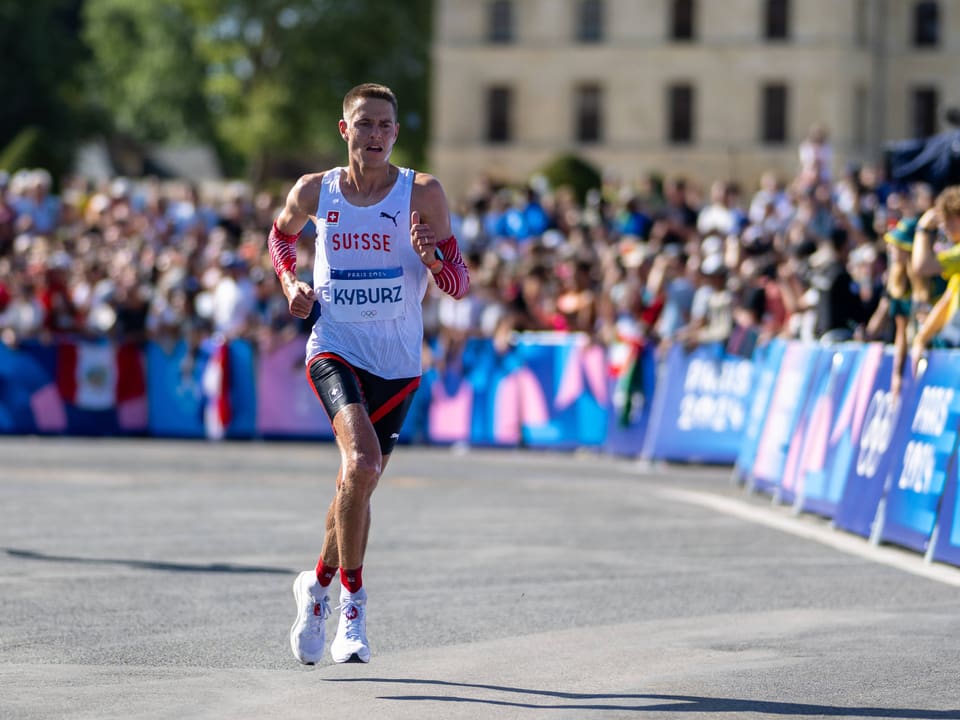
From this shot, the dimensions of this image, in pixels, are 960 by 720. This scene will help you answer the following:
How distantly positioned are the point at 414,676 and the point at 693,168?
70.9 meters

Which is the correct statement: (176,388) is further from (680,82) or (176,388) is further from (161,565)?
(680,82)

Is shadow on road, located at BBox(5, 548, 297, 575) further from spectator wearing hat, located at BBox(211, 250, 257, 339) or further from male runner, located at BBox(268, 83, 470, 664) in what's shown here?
spectator wearing hat, located at BBox(211, 250, 257, 339)

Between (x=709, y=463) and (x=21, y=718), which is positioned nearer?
(x=21, y=718)

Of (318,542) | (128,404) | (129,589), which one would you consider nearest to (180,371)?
(128,404)

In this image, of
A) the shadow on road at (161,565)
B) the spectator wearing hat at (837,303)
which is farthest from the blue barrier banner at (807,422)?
the shadow on road at (161,565)

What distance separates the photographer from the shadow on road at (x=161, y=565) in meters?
11.4

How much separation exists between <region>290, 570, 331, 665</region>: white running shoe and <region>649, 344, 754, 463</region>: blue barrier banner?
1076cm

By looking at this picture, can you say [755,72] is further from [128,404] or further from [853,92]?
[128,404]

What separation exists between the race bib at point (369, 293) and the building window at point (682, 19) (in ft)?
232

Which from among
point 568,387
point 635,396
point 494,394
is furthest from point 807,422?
point 494,394

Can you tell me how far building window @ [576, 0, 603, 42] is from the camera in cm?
7869

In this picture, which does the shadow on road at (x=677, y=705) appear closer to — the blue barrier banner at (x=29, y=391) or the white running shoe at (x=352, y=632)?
the white running shoe at (x=352, y=632)

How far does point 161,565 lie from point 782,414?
610 cm

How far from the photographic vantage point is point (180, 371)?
2423cm
